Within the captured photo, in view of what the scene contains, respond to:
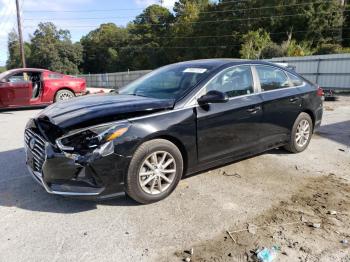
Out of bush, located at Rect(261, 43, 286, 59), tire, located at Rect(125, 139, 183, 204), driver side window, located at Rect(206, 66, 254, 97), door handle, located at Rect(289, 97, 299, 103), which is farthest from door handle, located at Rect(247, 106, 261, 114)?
bush, located at Rect(261, 43, 286, 59)

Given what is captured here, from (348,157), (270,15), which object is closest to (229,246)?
(348,157)

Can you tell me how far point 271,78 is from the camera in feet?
17.5

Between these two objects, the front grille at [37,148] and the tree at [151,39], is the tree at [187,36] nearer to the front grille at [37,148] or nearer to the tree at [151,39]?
the tree at [151,39]

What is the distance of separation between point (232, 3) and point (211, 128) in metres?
52.1

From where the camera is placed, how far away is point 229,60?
498 cm

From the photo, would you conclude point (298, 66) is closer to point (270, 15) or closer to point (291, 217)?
point (291, 217)

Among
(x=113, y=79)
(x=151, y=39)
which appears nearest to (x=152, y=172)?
(x=113, y=79)

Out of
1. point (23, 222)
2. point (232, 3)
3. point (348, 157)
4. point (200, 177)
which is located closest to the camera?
point (23, 222)

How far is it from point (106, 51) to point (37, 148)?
2905 inches

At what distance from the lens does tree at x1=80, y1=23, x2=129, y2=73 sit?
7200 centimetres

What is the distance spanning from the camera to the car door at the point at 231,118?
4.32 m

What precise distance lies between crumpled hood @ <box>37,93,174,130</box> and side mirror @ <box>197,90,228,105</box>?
0.37 metres

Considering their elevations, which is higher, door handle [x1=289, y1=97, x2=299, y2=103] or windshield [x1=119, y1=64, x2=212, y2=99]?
windshield [x1=119, y1=64, x2=212, y2=99]

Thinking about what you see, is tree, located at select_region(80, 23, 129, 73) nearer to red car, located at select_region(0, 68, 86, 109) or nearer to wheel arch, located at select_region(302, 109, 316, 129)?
red car, located at select_region(0, 68, 86, 109)
